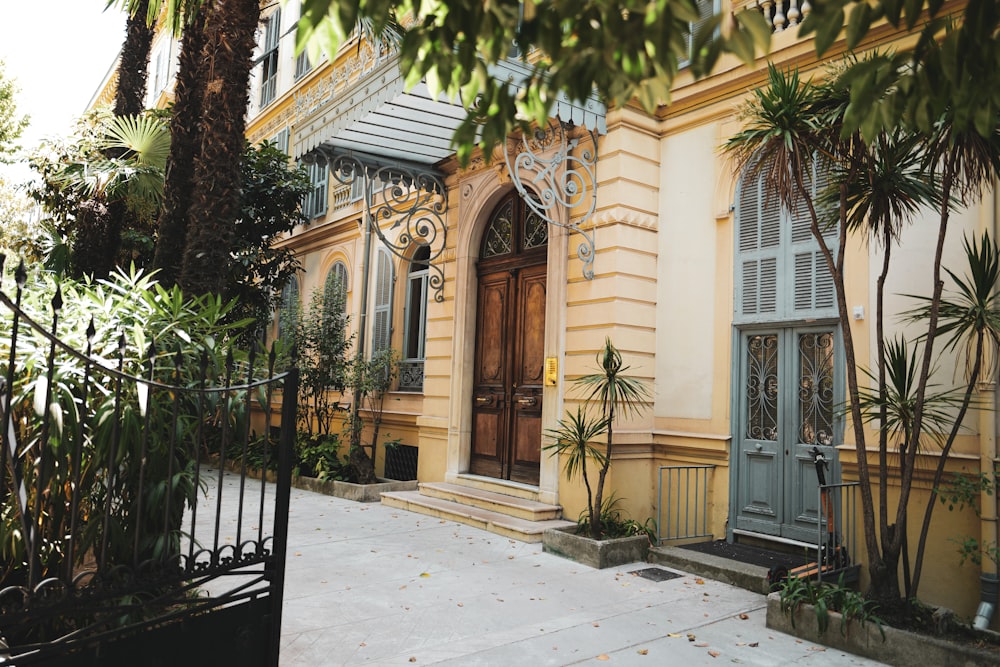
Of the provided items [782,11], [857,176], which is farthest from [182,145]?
[857,176]

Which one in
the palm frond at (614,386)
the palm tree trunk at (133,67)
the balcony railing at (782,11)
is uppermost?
the palm tree trunk at (133,67)

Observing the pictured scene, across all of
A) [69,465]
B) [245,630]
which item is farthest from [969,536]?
[69,465]

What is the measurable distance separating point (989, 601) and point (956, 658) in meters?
1.44

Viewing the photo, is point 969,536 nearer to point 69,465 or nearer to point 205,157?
point 69,465

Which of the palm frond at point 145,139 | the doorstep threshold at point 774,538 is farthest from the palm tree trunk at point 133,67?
the doorstep threshold at point 774,538

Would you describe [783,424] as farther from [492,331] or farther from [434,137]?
[434,137]

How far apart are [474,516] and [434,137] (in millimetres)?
4798

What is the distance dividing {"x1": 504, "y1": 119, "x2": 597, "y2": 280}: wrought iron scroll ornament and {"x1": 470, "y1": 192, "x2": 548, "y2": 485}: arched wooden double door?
0.91 m

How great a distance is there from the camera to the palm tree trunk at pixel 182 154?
296 inches

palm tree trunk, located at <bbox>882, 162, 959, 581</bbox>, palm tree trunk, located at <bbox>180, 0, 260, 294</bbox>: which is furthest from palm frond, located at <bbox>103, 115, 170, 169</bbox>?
palm tree trunk, located at <bbox>882, 162, 959, 581</bbox>

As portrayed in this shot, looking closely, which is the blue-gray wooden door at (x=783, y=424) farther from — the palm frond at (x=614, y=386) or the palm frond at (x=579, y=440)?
the palm frond at (x=579, y=440)

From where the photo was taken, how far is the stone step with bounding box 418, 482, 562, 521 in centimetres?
813

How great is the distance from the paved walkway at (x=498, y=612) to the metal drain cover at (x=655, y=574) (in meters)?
0.06

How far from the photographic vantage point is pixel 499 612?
5.50 m
